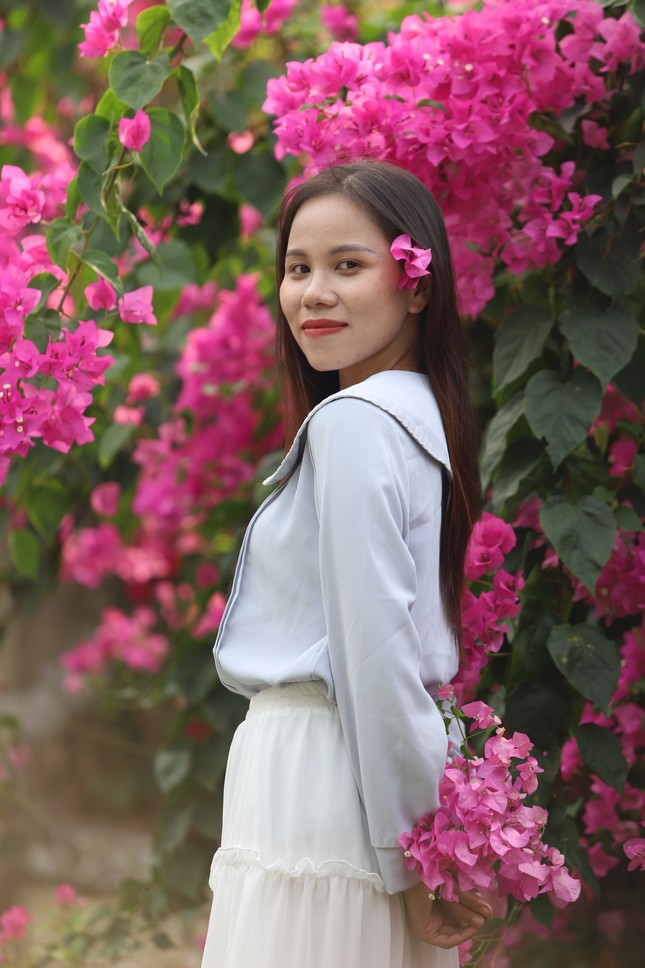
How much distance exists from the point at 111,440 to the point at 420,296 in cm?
128

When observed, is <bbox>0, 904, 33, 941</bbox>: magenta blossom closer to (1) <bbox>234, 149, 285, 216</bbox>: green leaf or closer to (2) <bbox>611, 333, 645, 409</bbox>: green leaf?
(1) <bbox>234, 149, 285, 216</bbox>: green leaf

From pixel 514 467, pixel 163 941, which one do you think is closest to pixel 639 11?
pixel 514 467

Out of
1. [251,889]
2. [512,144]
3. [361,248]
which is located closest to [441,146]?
[512,144]

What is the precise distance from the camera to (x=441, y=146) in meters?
1.84

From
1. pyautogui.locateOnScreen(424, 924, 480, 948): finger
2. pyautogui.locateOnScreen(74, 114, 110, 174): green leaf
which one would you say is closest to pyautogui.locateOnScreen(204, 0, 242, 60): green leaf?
pyautogui.locateOnScreen(74, 114, 110, 174): green leaf

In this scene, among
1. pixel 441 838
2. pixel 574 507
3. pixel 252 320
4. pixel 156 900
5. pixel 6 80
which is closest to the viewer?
pixel 441 838

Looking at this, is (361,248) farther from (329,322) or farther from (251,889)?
(251,889)

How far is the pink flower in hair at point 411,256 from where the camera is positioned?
1479 mm

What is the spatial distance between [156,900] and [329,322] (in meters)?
1.85

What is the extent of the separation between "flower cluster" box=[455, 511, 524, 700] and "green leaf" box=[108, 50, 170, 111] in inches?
29.6

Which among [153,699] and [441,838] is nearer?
[441,838]

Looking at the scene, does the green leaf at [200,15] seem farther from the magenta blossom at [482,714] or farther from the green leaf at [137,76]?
the magenta blossom at [482,714]

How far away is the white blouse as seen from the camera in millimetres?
1306

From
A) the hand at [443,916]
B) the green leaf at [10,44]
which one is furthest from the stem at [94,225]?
the green leaf at [10,44]
